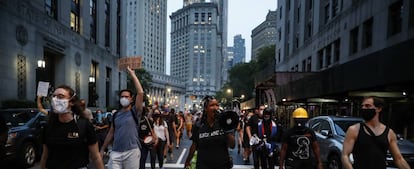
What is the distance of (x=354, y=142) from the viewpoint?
12.9ft

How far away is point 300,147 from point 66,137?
3.31m

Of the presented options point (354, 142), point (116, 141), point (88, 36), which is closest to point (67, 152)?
point (116, 141)

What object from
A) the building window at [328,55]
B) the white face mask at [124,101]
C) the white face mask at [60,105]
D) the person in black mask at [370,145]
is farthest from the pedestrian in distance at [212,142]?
the building window at [328,55]

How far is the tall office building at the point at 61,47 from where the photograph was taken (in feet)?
65.9

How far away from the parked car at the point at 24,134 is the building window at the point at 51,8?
1742 cm

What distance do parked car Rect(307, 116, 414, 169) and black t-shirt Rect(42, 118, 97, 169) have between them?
649 cm

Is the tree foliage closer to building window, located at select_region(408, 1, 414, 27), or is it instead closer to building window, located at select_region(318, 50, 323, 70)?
building window, located at select_region(318, 50, 323, 70)

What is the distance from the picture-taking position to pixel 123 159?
17.1ft

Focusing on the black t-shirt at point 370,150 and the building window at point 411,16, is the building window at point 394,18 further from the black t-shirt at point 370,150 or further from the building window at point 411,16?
the black t-shirt at point 370,150

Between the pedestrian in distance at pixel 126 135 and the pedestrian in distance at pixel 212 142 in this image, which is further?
the pedestrian in distance at pixel 126 135

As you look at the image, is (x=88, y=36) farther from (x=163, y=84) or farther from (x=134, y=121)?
(x=163, y=84)

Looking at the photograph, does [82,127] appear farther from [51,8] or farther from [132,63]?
[51,8]

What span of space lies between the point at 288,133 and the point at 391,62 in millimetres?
Answer: 6916

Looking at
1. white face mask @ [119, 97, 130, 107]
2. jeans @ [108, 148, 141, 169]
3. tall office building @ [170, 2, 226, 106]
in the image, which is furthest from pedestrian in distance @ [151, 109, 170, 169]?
tall office building @ [170, 2, 226, 106]
